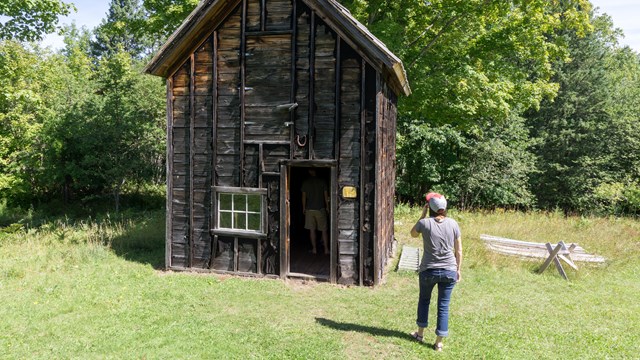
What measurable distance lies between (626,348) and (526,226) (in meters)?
9.91

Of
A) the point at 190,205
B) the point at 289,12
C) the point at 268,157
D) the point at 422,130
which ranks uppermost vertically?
the point at 289,12

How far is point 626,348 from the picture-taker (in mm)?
6496

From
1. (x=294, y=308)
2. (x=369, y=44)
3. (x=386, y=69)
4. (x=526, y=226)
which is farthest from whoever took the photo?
(x=526, y=226)

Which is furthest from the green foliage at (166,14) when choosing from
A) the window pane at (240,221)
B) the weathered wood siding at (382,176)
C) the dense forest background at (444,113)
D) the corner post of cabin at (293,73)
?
the window pane at (240,221)

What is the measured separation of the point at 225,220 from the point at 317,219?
2.59m

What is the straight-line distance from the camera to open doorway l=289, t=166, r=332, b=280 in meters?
10.4

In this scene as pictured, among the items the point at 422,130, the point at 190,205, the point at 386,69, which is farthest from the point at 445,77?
the point at 190,205

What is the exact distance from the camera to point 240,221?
32.5 feet

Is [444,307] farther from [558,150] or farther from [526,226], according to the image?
[558,150]

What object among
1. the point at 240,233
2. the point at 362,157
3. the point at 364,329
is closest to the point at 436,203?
the point at 364,329

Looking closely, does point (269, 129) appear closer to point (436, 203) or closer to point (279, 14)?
point (279, 14)

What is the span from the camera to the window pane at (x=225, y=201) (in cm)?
997

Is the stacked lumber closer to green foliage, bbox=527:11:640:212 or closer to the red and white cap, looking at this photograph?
the red and white cap

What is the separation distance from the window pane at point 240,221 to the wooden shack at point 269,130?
0.08 ft
